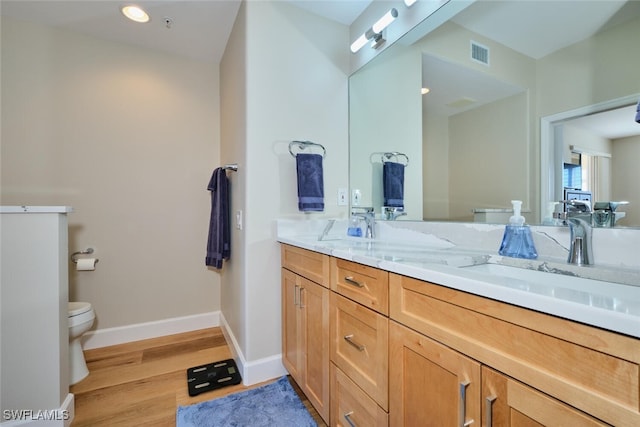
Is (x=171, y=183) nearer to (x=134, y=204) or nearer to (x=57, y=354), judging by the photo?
(x=134, y=204)

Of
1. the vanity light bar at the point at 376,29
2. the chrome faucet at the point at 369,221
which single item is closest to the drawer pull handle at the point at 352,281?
the chrome faucet at the point at 369,221

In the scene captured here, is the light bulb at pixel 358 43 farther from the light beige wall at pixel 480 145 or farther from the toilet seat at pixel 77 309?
the toilet seat at pixel 77 309

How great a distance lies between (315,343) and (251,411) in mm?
534

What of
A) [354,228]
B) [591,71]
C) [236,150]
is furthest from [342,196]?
[591,71]

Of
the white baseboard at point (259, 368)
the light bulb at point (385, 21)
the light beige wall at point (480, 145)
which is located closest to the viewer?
the light beige wall at point (480, 145)

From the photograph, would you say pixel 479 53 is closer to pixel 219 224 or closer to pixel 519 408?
pixel 519 408

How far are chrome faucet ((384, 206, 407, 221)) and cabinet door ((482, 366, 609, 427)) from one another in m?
1.20

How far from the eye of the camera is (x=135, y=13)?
1896 millimetres

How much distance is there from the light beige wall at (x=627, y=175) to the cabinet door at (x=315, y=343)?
3.62ft

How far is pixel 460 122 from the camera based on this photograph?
1.46 m

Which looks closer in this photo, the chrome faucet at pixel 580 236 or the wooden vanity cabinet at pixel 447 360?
the wooden vanity cabinet at pixel 447 360

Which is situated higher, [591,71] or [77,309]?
[591,71]

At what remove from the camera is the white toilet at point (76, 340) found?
173 cm

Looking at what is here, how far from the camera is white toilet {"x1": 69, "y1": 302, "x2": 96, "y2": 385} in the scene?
1733mm
